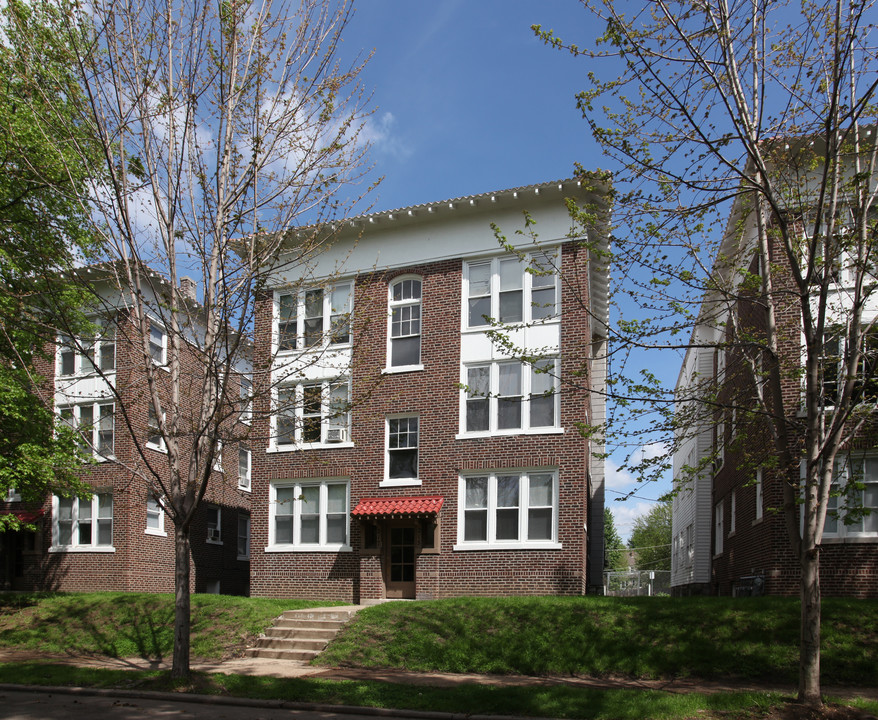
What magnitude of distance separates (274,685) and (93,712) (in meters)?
2.48

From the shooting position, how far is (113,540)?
24.0 metres

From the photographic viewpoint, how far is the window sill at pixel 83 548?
24.0 m

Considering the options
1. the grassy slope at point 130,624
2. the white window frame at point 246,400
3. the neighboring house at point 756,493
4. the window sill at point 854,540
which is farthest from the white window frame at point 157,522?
the window sill at point 854,540

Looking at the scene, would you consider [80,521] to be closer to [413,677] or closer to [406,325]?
[406,325]

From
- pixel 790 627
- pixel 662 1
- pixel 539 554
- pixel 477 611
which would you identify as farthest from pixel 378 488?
pixel 662 1

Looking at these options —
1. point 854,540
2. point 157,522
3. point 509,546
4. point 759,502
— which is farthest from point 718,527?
point 157,522

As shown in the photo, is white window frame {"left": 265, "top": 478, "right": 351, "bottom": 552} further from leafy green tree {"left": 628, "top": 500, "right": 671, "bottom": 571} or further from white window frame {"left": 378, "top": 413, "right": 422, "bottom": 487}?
leafy green tree {"left": 628, "top": 500, "right": 671, "bottom": 571}

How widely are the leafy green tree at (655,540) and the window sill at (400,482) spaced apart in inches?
1970

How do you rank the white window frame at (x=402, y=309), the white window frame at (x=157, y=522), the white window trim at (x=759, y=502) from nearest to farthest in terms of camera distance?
the white window trim at (x=759, y=502), the white window frame at (x=402, y=309), the white window frame at (x=157, y=522)

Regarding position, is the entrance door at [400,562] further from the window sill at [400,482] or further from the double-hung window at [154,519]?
the double-hung window at [154,519]

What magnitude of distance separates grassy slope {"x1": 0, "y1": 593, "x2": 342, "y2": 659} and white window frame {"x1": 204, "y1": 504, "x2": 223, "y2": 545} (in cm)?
766

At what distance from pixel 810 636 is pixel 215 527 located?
22829 millimetres

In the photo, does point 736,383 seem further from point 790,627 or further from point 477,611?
point 477,611

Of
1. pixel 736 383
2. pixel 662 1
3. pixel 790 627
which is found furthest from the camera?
pixel 736 383
